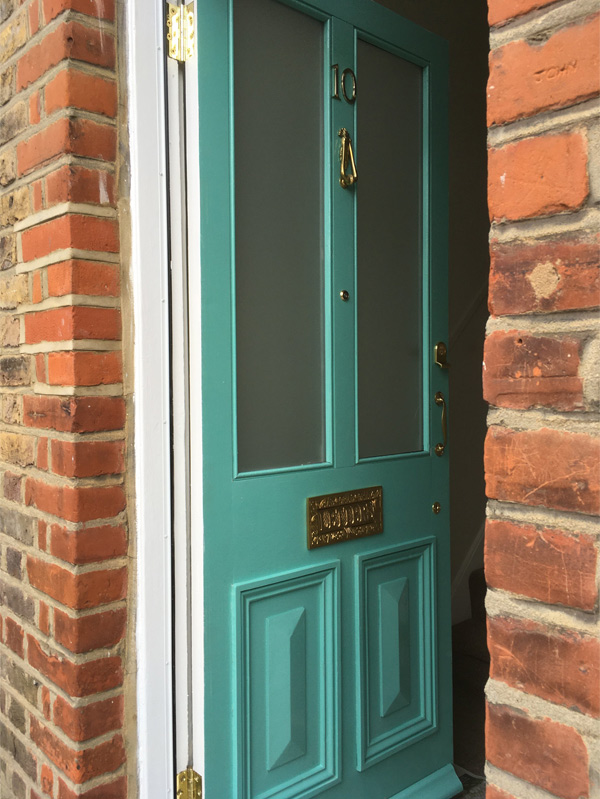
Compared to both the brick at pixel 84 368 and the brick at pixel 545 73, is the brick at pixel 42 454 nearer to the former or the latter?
the brick at pixel 84 368

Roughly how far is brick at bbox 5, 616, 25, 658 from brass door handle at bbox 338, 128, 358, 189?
1504 millimetres

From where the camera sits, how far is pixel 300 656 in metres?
1.88

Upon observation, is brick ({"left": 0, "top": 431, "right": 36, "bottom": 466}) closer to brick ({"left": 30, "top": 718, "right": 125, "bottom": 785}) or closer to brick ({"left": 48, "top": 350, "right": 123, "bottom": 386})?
brick ({"left": 48, "top": 350, "right": 123, "bottom": 386})

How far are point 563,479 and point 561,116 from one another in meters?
0.38

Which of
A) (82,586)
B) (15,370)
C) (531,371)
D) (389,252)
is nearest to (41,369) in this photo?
(15,370)

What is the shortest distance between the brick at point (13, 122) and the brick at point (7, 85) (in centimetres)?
3

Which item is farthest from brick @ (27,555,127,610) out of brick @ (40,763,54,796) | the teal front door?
brick @ (40,763,54,796)

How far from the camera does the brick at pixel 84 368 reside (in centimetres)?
155

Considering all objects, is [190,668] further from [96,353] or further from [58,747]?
[96,353]

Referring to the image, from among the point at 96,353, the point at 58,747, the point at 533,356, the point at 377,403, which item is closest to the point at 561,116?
the point at 533,356

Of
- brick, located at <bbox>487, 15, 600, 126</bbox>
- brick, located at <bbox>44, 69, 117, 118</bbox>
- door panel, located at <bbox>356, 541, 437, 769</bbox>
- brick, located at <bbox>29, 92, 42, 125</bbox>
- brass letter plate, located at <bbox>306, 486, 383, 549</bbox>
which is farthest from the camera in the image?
door panel, located at <bbox>356, 541, 437, 769</bbox>

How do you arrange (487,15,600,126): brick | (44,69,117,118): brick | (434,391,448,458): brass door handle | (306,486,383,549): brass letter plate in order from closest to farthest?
(487,15,600,126): brick, (44,69,117,118): brick, (306,486,383,549): brass letter plate, (434,391,448,458): brass door handle

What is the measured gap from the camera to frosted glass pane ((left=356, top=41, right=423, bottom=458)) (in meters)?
2.08

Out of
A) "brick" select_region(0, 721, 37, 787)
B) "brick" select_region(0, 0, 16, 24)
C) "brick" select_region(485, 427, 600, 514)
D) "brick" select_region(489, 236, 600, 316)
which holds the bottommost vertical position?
"brick" select_region(0, 721, 37, 787)
